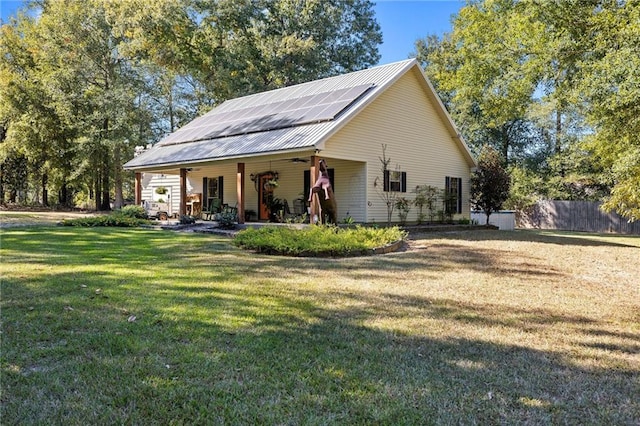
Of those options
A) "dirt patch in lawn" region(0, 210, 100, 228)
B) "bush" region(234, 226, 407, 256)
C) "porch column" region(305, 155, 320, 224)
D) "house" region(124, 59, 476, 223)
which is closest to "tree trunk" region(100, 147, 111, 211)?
"dirt patch in lawn" region(0, 210, 100, 228)

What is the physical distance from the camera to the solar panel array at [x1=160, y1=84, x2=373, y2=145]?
560 inches

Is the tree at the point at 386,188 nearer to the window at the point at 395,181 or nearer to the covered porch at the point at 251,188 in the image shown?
the window at the point at 395,181

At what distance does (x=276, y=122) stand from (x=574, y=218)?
1821cm

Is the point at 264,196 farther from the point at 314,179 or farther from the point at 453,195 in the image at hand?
the point at 453,195

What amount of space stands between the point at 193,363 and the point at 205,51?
28.2m

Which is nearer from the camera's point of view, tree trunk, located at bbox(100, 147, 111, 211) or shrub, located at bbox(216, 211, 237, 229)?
shrub, located at bbox(216, 211, 237, 229)

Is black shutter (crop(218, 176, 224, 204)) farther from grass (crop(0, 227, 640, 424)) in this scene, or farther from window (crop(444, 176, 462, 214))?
grass (crop(0, 227, 640, 424))

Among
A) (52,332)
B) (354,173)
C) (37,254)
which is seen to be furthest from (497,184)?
(52,332)

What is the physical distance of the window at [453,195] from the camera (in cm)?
1758

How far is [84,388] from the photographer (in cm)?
274

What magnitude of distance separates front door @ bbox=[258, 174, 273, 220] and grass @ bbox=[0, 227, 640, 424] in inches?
420

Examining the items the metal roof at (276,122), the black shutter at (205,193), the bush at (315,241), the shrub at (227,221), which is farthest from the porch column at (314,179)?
the black shutter at (205,193)

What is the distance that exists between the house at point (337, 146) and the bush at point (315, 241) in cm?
298

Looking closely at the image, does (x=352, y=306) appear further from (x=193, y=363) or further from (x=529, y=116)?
(x=529, y=116)
